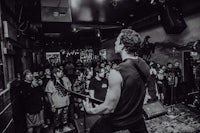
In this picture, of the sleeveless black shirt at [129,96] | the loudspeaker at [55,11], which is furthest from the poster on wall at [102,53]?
the sleeveless black shirt at [129,96]

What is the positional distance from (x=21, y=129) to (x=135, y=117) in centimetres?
398

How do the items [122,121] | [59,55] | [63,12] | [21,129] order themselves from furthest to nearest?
[59,55] → [63,12] → [21,129] → [122,121]

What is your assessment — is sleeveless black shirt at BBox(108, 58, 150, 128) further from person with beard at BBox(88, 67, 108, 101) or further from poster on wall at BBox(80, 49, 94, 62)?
poster on wall at BBox(80, 49, 94, 62)

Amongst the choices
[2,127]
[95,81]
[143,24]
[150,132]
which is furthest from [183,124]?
[143,24]

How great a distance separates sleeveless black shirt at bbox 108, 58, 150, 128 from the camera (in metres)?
1.55

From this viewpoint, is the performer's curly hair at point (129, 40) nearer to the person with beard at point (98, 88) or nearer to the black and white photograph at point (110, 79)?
the black and white photograph at point (110, 79)

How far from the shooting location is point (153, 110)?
4859 mm

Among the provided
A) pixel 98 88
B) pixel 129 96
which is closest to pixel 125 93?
pixel 129 96

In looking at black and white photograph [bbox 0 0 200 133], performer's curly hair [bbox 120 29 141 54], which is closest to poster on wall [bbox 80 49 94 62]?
black and white photograph [bbox 0 0 200 133]

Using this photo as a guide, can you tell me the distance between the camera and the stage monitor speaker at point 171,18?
251 inches

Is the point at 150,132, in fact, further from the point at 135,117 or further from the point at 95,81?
the point at 135,117

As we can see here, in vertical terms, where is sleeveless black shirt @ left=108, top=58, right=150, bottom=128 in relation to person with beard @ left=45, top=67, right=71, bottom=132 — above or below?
above

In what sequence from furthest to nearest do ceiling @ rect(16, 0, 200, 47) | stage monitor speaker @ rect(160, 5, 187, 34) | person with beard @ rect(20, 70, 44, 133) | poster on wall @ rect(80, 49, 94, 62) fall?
1. poster on wall @ rect(80, 49, 94, 62)
2. stage monitor speaker @ rect(160, 5, 187, 34)
3. ceiling @ rect(16, 0, 200, 47)
4. person with beard @ rect(20, 70, 44, 133)

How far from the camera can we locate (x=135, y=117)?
64.8 inches
